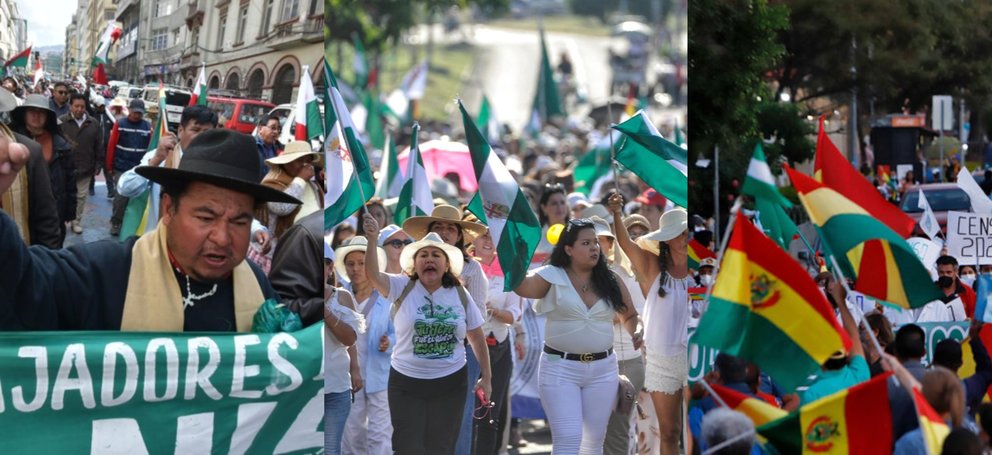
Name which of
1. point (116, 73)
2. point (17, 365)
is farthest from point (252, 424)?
point (116, 73)

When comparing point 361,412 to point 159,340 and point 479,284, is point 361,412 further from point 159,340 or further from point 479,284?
point 159,340

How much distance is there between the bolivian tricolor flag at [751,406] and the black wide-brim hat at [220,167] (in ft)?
7.50

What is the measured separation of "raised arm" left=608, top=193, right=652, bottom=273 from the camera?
20.8 feet

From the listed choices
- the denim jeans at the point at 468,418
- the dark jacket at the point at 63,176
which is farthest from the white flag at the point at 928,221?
the dark jacket at the point at 63,176

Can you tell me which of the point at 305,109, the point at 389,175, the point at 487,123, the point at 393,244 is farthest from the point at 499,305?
the point at 487,123

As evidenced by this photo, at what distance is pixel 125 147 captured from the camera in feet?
15.8

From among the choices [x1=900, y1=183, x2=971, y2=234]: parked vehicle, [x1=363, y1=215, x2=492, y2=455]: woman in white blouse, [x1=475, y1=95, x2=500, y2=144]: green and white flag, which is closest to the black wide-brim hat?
[x1=363, y1=215, x2=492, y2=455]: woman in white blouse

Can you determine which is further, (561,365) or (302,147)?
(561,365)

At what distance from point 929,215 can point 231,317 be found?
442 centimetres

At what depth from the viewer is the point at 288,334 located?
4898 mm

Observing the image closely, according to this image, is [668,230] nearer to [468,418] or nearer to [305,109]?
[468,418]

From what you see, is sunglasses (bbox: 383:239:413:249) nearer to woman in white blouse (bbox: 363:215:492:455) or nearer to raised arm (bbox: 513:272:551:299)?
woman in white blouse (bbox: 363:215:492:455)

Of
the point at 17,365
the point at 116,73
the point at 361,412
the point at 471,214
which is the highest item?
the point at 116,73

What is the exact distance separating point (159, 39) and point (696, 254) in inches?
124
